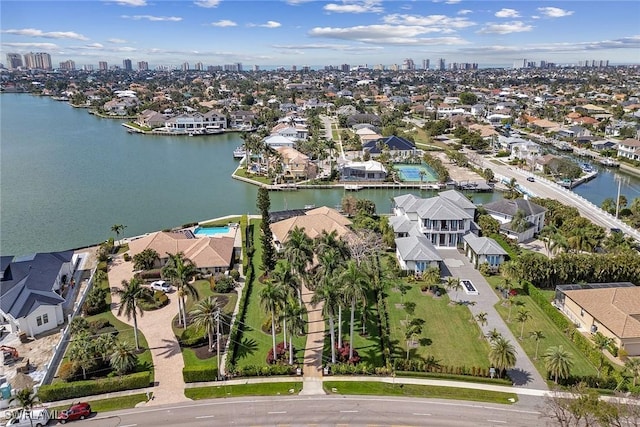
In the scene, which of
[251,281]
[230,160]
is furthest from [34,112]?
[251,281]

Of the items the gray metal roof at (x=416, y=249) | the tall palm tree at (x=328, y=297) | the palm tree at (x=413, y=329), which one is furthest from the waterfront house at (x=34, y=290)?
the gray metal roof at (x=416, y=249)

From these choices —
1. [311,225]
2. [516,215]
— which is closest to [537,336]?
[516,215]

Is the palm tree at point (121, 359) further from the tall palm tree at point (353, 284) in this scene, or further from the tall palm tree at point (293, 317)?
the tall palm tree at point (353, 284)

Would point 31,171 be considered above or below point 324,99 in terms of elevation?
below

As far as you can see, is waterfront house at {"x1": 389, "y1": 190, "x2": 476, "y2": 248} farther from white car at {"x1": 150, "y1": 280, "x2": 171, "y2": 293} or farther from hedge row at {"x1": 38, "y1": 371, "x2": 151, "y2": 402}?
hedge row at {"x1": 38, "y1": 371, "x2": 151, "y2": 402}

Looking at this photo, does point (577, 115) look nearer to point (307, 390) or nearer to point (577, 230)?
point (577, 230)
